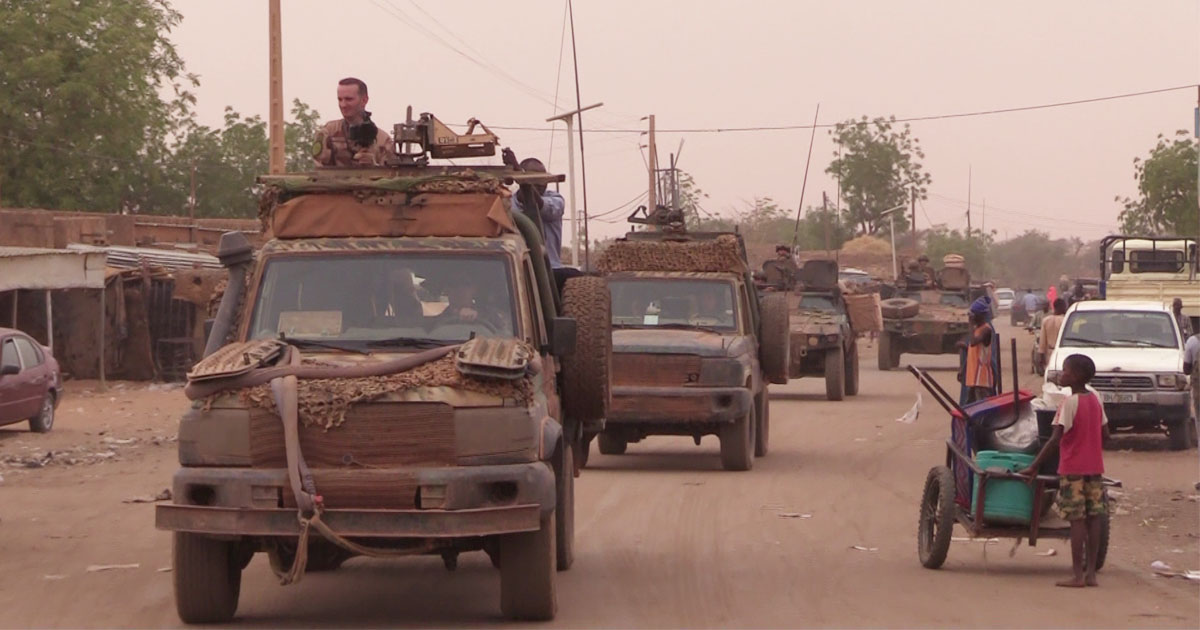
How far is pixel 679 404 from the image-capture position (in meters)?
15.9

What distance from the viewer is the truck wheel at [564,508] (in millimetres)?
9188

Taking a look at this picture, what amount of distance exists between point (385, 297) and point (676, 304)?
27.6ft

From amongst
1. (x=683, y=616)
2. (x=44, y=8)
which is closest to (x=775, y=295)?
(x=683, y=616)

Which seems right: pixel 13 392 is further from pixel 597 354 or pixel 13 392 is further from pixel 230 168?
pixel 230 168

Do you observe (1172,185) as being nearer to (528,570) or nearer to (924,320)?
(924,320)

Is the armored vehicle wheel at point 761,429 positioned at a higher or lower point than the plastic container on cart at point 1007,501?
lower

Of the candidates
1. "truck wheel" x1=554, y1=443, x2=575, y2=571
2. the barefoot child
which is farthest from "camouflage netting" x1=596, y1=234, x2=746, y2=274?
the barefoot child

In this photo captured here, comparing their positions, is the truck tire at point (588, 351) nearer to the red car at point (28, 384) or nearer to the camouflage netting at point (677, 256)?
the camouflage netting at point (677, 256)

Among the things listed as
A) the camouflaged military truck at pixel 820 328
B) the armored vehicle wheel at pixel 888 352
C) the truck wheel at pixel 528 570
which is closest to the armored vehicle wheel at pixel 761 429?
the camouflaged military truck at pixel 820 328

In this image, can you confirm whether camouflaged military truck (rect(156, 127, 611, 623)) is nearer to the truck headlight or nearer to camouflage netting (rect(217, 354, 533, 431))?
camouflage netting (rect(217, 354, 533, 431))

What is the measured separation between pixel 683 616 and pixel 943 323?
2708 centimetres

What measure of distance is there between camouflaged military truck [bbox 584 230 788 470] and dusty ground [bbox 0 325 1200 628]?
0.48m

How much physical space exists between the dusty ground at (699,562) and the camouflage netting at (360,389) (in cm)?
128

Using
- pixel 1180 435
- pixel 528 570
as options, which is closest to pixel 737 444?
pixel 1180 435
